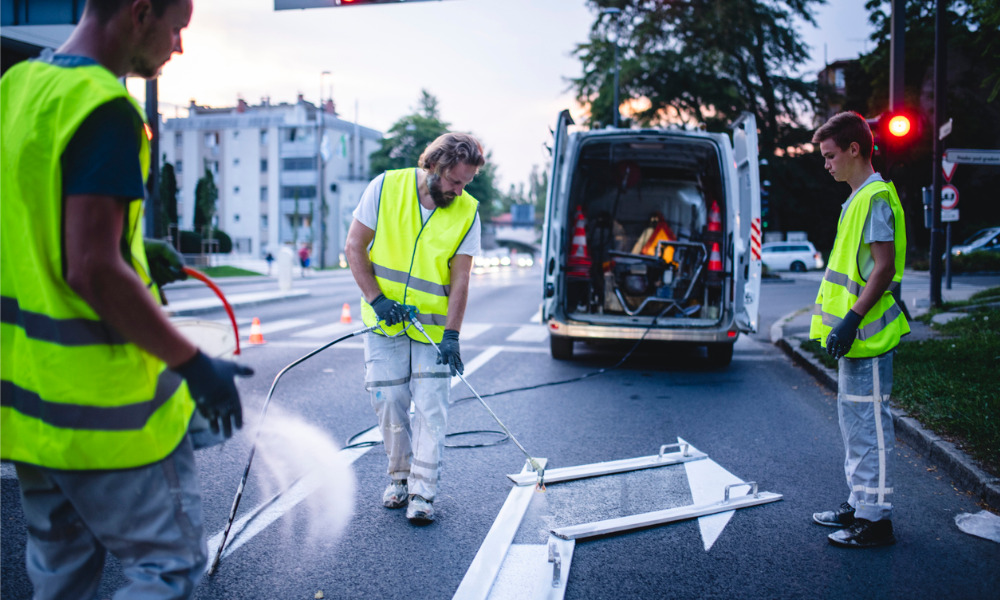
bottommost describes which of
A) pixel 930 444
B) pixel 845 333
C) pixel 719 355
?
pixel 930 444

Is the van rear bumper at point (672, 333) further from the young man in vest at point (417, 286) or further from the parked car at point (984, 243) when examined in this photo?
the parked car at point (984, 243)

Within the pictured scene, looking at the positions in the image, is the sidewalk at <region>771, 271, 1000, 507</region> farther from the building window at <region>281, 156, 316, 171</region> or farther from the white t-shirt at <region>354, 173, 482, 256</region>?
the building window at <region>281, 156, 316, 171</region>

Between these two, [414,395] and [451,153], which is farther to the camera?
[414,395]

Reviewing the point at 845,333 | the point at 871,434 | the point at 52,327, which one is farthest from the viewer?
the point at 871,434

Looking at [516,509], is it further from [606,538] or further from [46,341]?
[46,341]

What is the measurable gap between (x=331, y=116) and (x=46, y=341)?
7216 cm

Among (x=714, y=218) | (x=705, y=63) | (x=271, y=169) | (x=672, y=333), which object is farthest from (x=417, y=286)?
(x=271, y=169)

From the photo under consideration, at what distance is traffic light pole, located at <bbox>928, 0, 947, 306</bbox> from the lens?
11906 mm

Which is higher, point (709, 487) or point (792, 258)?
point (792, 258)

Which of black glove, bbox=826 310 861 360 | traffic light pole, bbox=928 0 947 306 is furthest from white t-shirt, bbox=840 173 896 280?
traffic light pole, bbox=928 0 947 306

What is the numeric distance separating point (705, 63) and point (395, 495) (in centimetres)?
2878

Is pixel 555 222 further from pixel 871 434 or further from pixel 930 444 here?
pixel 871 434

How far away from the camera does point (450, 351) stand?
11.7 ft

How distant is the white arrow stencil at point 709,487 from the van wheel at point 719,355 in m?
3.77
